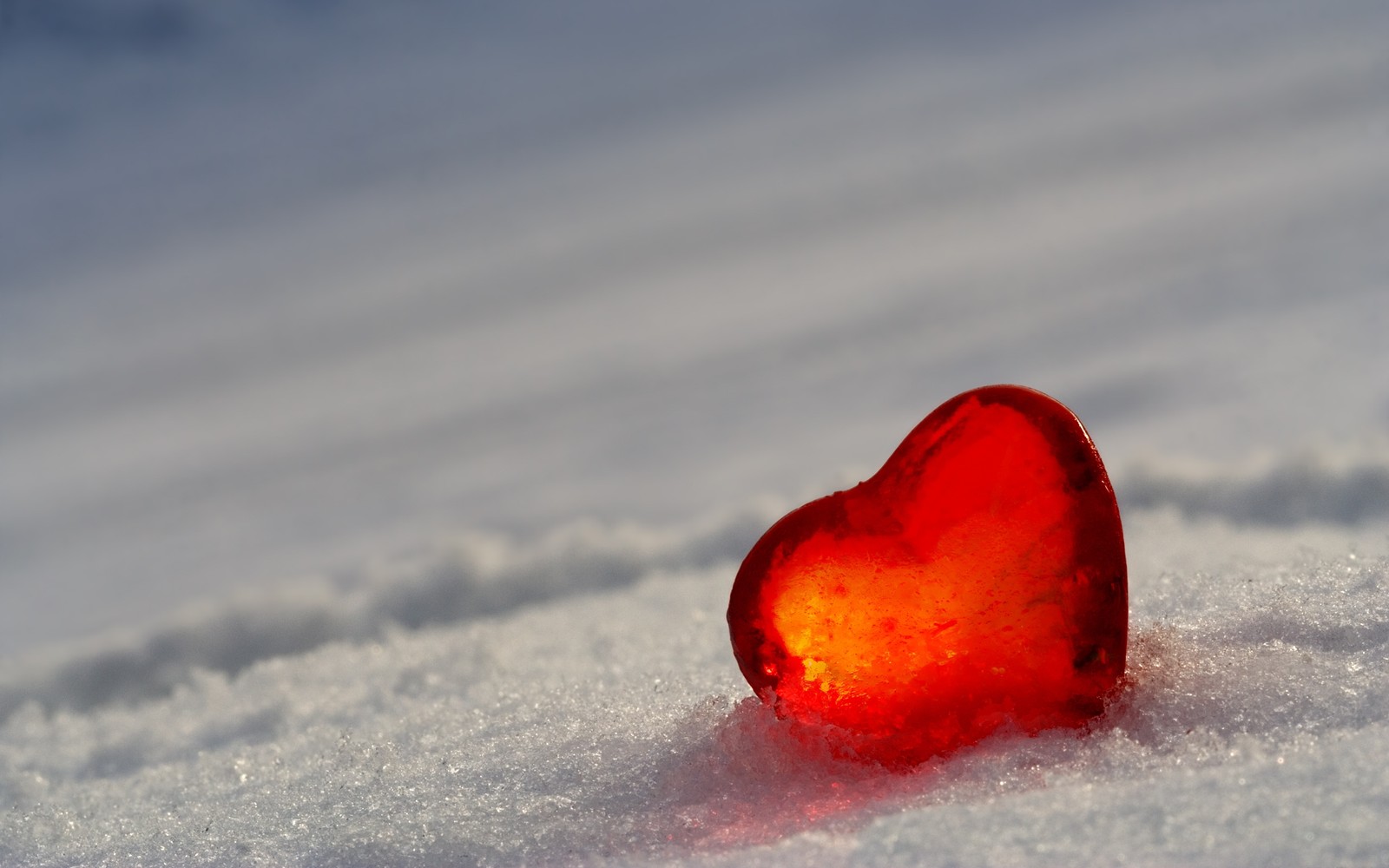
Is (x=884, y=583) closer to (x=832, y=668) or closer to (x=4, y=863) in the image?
(x=832, y=668)

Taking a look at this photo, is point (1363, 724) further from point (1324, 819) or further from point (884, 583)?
point (884, 583)

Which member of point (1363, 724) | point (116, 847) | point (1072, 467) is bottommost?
point (1363, 724)

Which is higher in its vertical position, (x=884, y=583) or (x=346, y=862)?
(x=884, y=583)

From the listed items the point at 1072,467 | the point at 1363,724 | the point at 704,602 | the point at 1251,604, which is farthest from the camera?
Answer: the point at 704,602

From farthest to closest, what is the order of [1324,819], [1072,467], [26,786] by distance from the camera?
[26,786]
[1072,467]
[1324,819]

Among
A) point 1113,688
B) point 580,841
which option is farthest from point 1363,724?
point 580,841

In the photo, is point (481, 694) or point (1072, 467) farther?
point (481, 694)
